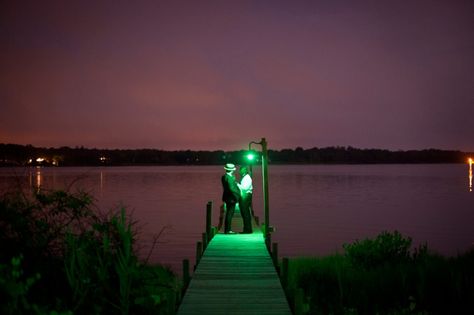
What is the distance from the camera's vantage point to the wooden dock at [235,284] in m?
8.39

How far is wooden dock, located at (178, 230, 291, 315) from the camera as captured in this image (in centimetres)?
839

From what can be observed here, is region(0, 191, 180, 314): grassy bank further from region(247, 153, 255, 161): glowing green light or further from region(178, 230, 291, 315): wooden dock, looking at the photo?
region(247, 153, 255, 161): glowing green light

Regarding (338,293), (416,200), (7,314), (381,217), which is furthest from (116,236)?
(416,200)

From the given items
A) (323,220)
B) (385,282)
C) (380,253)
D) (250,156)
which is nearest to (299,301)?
(385,282)

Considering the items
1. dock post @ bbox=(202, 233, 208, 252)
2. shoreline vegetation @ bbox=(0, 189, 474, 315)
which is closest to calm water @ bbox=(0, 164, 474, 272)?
dock post @ bbox=(202, 233, 208, 252)

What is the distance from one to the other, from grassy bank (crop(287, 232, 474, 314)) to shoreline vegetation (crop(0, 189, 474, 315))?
3 centimetres

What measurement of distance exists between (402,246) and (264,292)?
9.90m

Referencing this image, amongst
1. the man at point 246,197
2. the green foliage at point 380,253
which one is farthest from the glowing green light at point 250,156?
the green foliage at point 380,253

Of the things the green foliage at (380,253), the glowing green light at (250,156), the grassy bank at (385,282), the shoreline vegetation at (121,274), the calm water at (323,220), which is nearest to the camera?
the shoreline vegetation at (121,274)

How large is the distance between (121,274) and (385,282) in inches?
356

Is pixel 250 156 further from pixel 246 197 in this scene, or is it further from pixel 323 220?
pixel 323 220

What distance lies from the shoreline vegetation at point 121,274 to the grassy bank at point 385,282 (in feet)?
0.09

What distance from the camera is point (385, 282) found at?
1372cm

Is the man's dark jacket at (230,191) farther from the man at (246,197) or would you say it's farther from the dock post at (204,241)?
the dock post at (204,241)
